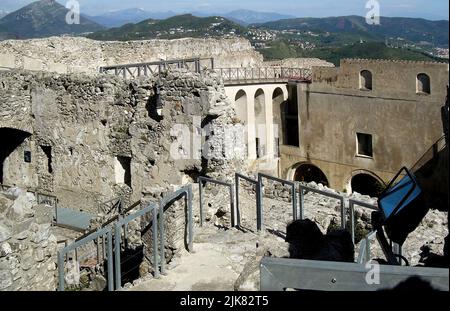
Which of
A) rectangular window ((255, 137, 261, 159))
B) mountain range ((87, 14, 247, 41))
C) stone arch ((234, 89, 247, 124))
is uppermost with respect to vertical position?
mountain range ((87, 14, 247, 41))

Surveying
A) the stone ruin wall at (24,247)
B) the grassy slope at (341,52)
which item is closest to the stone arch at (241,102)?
the stone ruin wall at (24,247)

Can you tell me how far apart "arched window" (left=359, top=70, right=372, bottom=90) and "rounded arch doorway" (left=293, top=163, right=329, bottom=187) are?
5092mm

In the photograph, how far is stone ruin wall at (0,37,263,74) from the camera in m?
20.8

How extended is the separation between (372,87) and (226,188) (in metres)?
17.0

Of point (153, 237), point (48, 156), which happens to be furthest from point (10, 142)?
point (153, 237)

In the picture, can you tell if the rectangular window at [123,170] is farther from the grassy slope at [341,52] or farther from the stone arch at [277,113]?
the grassy slope at [341,52]

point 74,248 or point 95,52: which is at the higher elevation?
point 95,52

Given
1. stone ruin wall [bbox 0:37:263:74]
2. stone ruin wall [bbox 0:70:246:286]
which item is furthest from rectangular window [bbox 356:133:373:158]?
stone ruin wall [bbox 0:70:246:286]

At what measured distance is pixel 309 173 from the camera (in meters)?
30.7

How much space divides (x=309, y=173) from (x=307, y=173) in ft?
0.36

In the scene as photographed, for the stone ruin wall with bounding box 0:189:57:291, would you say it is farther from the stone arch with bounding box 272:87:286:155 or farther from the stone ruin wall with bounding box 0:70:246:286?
the stone arch with bounding box 272:87:286:155

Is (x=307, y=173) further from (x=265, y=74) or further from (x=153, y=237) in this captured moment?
(x=153, y=237)
